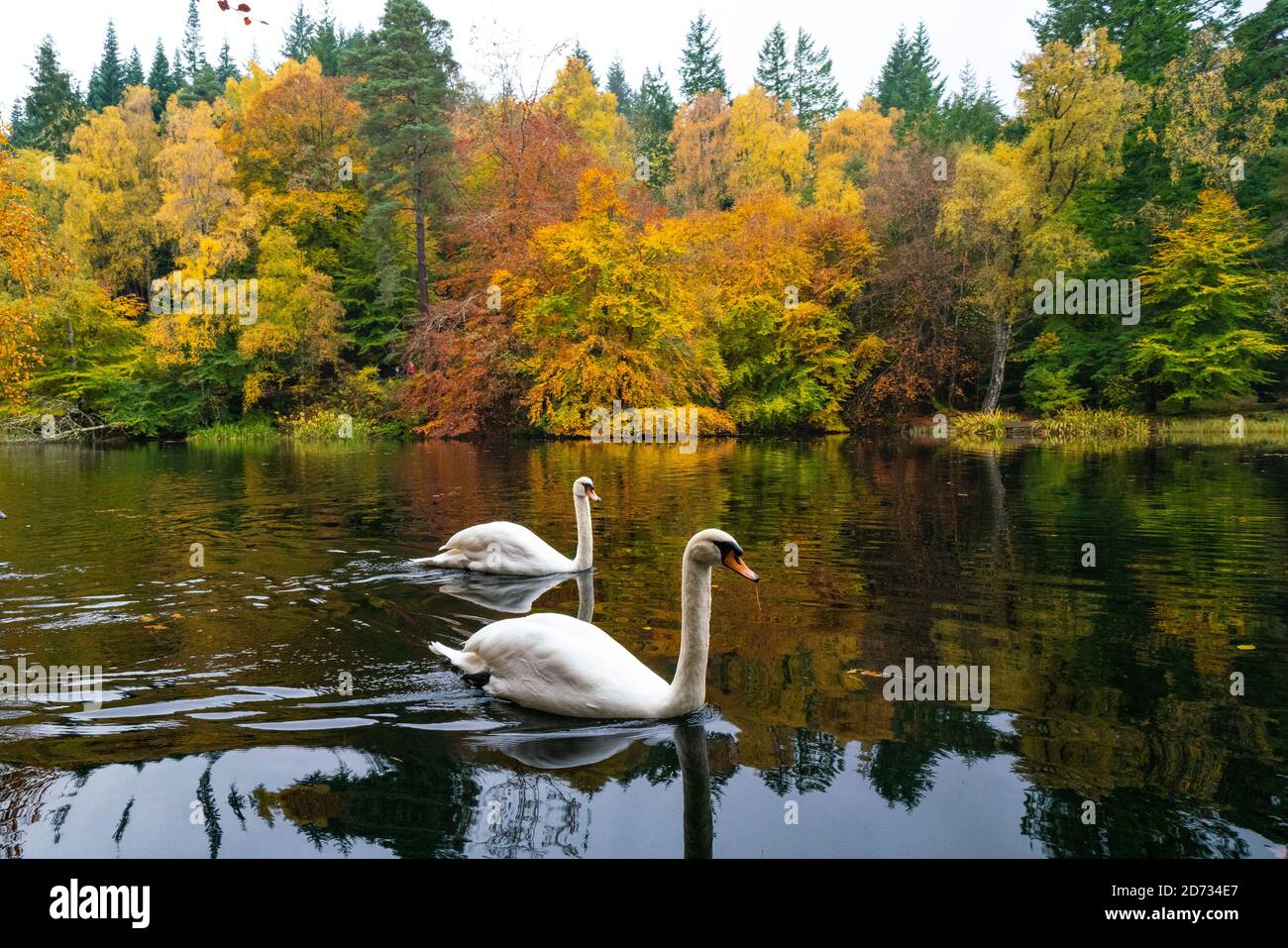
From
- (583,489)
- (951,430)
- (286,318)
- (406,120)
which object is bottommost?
(583,489)

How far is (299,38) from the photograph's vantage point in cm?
9288

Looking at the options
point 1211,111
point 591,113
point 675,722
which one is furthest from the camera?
point 591,113

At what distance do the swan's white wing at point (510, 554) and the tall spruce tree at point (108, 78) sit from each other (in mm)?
85596

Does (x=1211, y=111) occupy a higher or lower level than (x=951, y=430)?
higher

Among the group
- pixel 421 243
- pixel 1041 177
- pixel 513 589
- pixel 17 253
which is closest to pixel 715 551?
pixel 513 589

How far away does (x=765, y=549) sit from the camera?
11203 millimetres

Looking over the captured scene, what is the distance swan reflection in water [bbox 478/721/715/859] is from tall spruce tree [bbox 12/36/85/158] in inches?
2860

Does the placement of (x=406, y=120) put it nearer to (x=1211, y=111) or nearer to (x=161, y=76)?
(x=1211, y=111)

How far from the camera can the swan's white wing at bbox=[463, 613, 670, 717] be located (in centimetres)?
536

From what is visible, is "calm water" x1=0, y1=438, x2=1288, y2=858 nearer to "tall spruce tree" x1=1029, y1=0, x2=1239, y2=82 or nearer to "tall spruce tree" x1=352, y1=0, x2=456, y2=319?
"tall spruce tree" x1=352, y1=0, x2=456, y2=319

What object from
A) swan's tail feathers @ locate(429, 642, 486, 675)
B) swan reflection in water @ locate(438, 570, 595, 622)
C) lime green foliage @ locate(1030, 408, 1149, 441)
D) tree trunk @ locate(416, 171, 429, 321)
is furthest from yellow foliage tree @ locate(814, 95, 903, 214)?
swan's tail feathers @ locate(429, 642, 486, 675)

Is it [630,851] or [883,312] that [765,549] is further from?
[883,312]

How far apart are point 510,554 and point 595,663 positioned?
4636 millimetres

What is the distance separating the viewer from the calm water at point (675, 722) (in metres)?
4.14
